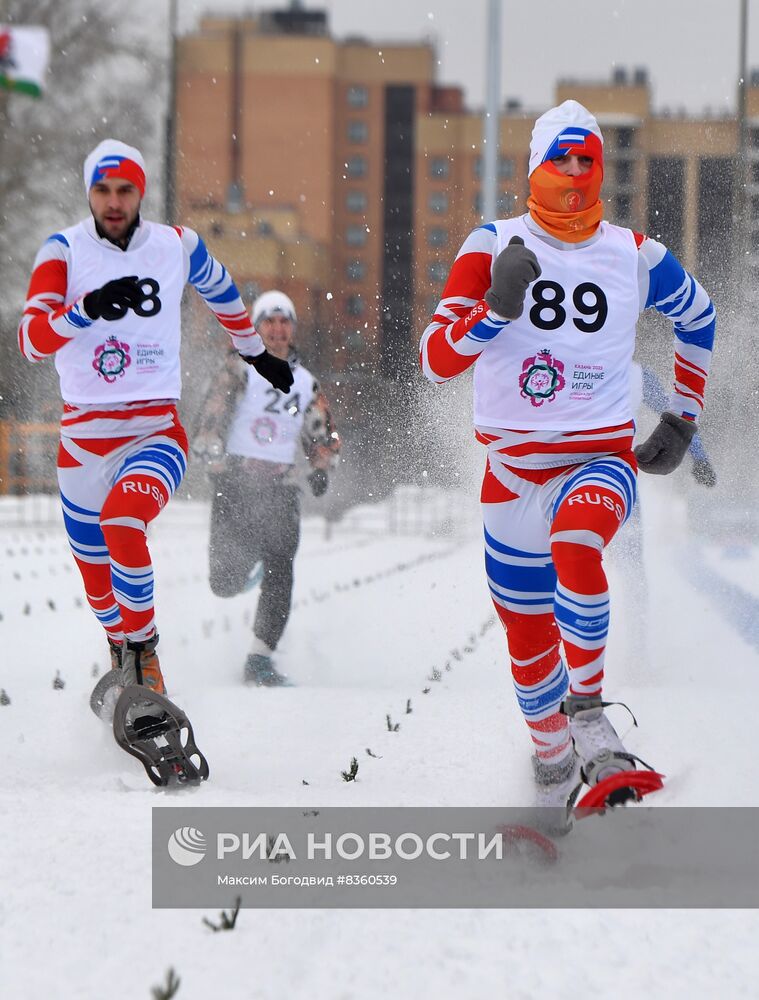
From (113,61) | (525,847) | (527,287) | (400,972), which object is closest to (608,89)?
(527,287)

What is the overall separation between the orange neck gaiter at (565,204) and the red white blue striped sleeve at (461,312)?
6.2 inches

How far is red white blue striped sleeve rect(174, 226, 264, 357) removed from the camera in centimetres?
499

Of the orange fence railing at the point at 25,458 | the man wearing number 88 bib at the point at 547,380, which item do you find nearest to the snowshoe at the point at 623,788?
the man wearing number 88 bib at the point at 547,380

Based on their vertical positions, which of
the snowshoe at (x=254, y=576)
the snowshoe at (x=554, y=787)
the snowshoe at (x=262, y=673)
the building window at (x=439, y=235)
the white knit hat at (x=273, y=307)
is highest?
the building window at (x=439, y=235)

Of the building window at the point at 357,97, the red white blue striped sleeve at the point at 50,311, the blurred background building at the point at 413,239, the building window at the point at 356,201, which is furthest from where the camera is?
the building window at the point at 356,201

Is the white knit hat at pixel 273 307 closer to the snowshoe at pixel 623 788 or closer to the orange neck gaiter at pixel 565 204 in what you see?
the orange neck gaiter at pixel 565 204

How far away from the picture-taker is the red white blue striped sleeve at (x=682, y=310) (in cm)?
384

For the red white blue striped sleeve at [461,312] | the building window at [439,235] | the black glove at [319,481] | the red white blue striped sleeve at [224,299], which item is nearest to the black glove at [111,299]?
the red white blue striped sleeve at [224,299]

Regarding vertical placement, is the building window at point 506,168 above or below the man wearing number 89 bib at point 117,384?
above

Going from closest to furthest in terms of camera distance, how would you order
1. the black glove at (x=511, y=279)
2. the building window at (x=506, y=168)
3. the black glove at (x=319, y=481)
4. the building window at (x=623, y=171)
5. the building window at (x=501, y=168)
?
1. the black glove at (x=511, y=279)
2. the black glove at (x=319, y=481)
3. the building window at (x=623, y=171)
4. the building window at (x=506, y=168)
5. the building window at (x=501, y=168)

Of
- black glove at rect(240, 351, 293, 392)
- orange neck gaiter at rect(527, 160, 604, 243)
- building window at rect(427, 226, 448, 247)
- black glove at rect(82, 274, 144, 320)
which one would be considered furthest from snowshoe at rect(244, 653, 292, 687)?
orange neck gaiter at rect(527, 160, 604, 243)

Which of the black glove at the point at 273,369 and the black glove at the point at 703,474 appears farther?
the black glove at the point at 273,369

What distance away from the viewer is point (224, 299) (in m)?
5.07

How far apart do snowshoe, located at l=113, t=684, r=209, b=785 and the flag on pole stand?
1484 cm
